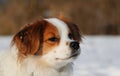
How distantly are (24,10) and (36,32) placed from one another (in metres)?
13.9

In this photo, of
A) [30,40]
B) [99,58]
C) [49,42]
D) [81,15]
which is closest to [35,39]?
[30,40]

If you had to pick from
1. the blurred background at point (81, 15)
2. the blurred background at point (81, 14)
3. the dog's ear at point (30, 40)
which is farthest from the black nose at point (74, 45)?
the blurred background at point (81, 14)

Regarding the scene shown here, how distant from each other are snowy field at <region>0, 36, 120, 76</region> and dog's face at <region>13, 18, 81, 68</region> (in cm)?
102

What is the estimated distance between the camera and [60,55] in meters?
5.20

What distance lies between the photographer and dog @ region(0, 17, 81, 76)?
207 inches

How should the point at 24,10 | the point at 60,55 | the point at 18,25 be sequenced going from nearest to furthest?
the point at 60,55 → the point at 18,25 → the point at 24,10

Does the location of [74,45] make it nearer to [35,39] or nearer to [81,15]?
[35,39]

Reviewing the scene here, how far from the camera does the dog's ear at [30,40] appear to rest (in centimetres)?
531

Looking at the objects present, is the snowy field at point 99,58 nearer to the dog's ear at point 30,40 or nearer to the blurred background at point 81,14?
the dog's ear at point 30,40

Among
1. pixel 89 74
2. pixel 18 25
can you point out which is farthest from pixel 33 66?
pixel 18 25

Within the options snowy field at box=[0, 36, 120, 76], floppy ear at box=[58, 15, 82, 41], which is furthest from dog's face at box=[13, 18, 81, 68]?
snowy field at box=[0, 36, 120, 76]

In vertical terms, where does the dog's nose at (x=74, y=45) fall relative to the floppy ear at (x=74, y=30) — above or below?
below

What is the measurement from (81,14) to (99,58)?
6872 mm

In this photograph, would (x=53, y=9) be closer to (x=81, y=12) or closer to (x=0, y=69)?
(x=81, y=12)
